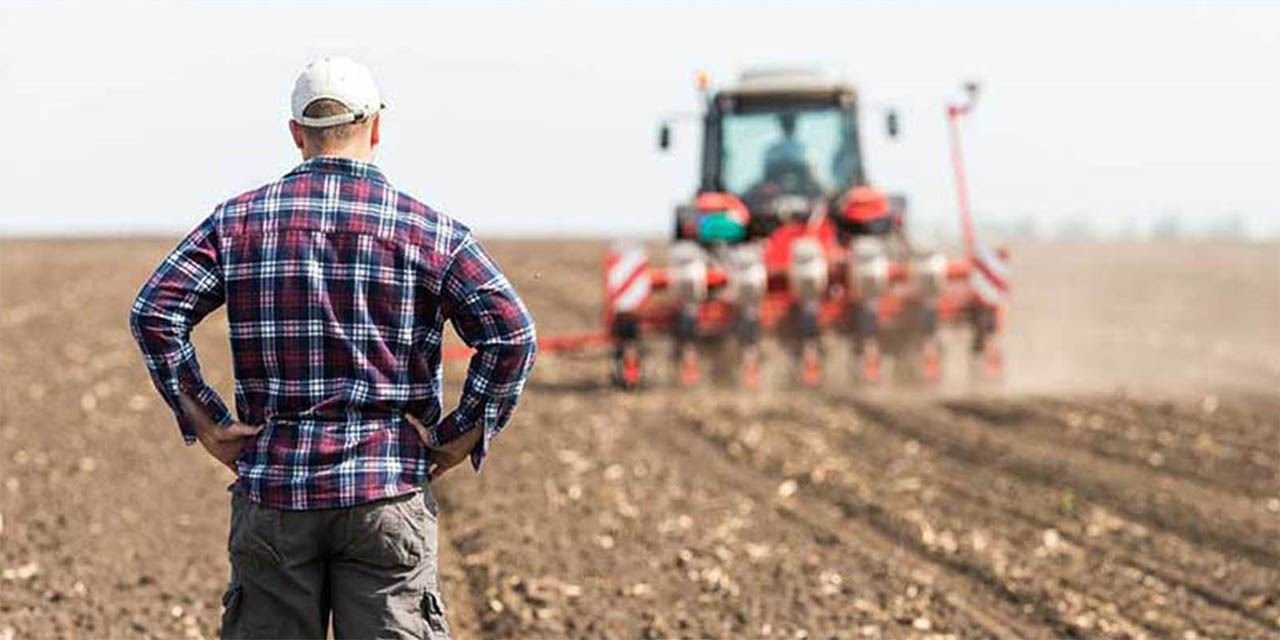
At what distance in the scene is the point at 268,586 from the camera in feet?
12.1

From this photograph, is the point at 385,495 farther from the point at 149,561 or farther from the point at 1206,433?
the point at 1206,433

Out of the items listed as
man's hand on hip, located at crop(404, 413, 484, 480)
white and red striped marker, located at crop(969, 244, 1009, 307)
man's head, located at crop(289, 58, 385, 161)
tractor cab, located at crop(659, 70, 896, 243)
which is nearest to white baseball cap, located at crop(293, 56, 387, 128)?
man's head, located at crop(289, 58, 385, 161)

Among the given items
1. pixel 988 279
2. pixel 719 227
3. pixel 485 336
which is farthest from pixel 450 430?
pixel 988 279

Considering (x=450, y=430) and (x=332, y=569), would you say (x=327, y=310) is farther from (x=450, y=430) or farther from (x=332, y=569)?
(x=332, y=569)

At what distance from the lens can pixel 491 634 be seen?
6859 millimetres

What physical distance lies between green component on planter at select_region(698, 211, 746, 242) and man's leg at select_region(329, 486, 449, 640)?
11781 millimetres

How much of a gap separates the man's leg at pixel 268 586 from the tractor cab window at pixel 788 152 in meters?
12.5

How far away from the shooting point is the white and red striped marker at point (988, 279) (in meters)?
15.2

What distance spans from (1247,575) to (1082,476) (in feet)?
8.59

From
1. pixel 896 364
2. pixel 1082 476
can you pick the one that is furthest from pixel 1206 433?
pixel 896 364

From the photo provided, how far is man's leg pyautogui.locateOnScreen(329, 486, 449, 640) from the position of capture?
11.9 feet

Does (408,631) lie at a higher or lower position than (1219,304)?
higher

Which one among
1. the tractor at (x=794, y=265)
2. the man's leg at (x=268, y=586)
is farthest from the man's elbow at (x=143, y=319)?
the tractor at (x=794, y=265)

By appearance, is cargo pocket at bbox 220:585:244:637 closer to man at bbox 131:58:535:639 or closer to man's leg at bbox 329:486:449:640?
man at bbox 131:58:535:639
